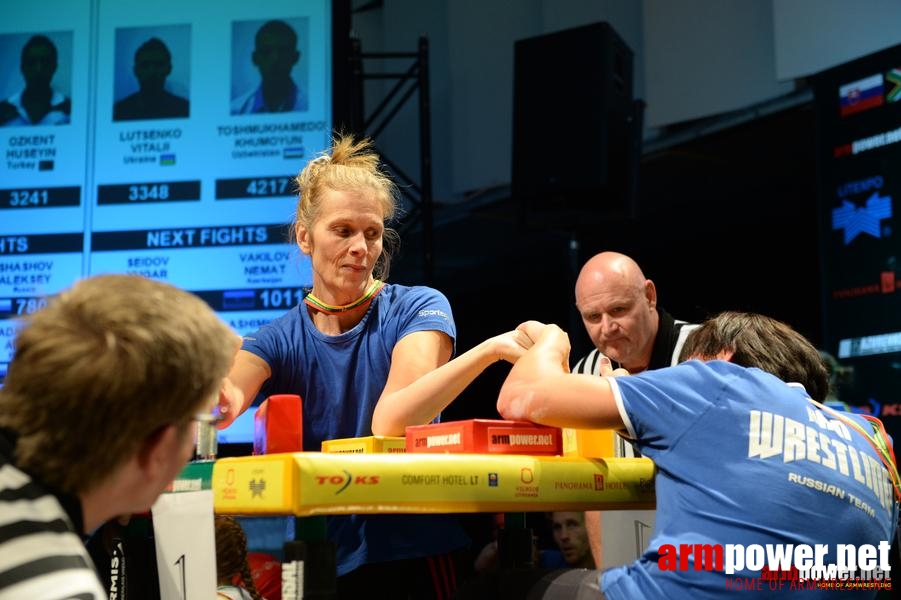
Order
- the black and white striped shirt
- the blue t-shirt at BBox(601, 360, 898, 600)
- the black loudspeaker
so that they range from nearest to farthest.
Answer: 1. the black and white striped shirt
2. the blue t-shirt at BBox(601, 360, 898, 600)
3. the black loudspeaker

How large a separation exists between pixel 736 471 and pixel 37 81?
430 centimetres

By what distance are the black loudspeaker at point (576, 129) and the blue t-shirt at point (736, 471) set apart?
3781 mm

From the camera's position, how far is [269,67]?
4754mm

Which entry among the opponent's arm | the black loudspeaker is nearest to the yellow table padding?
the opponent's arm

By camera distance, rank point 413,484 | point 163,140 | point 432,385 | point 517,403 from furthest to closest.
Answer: point 163,140 < point 432,385 < point 517,403 < point 413,484

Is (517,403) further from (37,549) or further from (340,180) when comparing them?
(37,549)

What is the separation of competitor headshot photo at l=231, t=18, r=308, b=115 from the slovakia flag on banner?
9.38 ft

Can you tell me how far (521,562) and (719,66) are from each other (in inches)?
191

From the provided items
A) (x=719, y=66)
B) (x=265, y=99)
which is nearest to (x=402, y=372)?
(x=265, y=99)

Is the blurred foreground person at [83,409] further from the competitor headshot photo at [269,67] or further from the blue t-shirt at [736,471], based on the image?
the competitor headshot photo at [269,67]

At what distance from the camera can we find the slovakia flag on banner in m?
5.01

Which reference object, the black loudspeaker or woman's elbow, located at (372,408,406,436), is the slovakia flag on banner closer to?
the black loudspeaker

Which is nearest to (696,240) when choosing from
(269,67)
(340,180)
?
(269,67)

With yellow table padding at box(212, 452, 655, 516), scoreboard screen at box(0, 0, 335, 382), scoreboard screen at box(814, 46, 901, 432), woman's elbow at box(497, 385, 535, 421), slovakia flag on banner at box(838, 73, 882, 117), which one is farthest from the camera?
slovakia flag on banner at box(838, 73, 882, 117)
